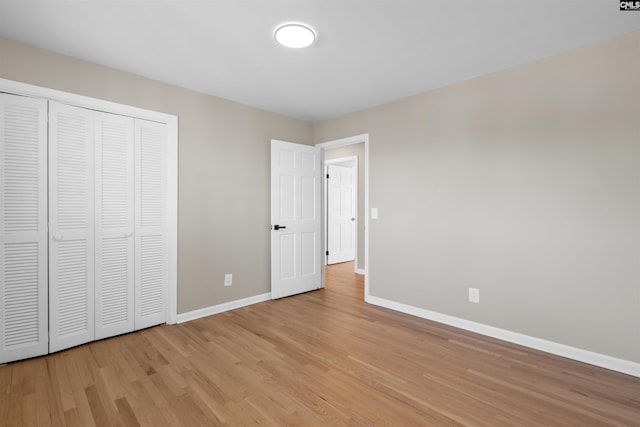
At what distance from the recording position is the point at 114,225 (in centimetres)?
278

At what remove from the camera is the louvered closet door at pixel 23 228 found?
7.45 feet

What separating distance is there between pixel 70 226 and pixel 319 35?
103 inches

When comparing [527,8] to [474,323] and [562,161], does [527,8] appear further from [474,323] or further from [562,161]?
[474,323]

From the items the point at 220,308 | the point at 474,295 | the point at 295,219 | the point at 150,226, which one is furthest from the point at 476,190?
the point at 150,226

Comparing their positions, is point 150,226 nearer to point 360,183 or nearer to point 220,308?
point 220,308

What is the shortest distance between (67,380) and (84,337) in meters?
0.61

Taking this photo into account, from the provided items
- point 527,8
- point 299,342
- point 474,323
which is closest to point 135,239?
point 299,342

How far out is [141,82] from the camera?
115 inches

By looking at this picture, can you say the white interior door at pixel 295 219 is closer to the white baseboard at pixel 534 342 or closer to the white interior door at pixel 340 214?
the white baseboard at pixel 534 342

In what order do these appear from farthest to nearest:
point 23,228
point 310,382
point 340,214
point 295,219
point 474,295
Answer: point 340,214
point 295,219
point 474,295
point 23,228
point 310,382

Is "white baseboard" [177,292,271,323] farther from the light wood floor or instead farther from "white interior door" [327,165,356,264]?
"white interior door" [327,165,356,264]

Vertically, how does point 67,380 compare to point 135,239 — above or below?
below

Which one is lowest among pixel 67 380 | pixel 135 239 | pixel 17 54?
pixel 67 380

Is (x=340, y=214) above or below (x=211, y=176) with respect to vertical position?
below
